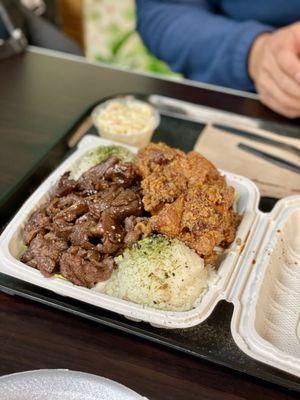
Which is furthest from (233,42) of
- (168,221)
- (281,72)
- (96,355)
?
(96,355)

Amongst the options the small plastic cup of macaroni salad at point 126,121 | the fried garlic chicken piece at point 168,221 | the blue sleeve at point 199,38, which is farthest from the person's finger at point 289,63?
the fried garlic chicken piece at point 168,221

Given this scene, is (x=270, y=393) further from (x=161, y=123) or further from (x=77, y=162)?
(x=161, y=123)

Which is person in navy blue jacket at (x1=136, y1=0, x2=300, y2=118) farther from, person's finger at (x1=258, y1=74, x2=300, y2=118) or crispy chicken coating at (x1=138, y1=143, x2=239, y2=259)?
crispy chicken coating at (x1=138, y1=143, x2=239, y2=259)

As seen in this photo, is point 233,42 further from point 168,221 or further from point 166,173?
point 168,221

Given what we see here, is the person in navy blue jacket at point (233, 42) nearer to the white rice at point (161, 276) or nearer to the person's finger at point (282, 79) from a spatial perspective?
the person's finger at point (282, 79)

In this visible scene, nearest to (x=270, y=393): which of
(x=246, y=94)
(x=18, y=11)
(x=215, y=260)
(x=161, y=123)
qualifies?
(x=215, y=260)

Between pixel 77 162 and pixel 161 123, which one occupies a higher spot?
pixel 77 162
